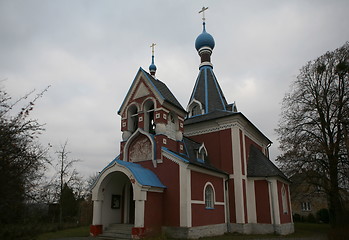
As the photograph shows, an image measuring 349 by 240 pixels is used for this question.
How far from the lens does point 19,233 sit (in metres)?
4.98

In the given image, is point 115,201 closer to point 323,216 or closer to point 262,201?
point 262,201

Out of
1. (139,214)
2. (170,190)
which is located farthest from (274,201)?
(139,214)

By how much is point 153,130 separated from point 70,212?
16.1 meters

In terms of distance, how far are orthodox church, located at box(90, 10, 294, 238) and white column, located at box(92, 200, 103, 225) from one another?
5cm

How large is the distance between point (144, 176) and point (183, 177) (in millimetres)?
2080

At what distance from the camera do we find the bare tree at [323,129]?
19984mm

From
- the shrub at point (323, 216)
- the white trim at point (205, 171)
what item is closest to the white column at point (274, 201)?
the white trim at point (205, 171)

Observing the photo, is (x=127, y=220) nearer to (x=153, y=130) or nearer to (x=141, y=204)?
(x=141, y=204)

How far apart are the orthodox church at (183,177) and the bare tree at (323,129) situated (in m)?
2.31

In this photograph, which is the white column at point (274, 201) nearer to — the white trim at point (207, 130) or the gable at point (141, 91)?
the white trim at point (207, 130)

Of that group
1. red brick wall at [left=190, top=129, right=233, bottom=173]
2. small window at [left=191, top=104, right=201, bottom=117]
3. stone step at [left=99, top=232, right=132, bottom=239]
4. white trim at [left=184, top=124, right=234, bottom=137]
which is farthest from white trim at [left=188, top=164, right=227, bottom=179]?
small window at [left=191, top=104, right=201, bottom=117]

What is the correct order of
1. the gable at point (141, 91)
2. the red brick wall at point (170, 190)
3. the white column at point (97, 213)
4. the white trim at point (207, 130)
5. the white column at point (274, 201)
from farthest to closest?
the white trim at point (207, 130) < the white column at point (274, 201) < the gable at point (141, 91) < the white column at point (97, 213) < the red brick wall at point (170, 190)

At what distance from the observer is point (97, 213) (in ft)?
51.3

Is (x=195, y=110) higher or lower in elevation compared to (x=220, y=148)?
higher
